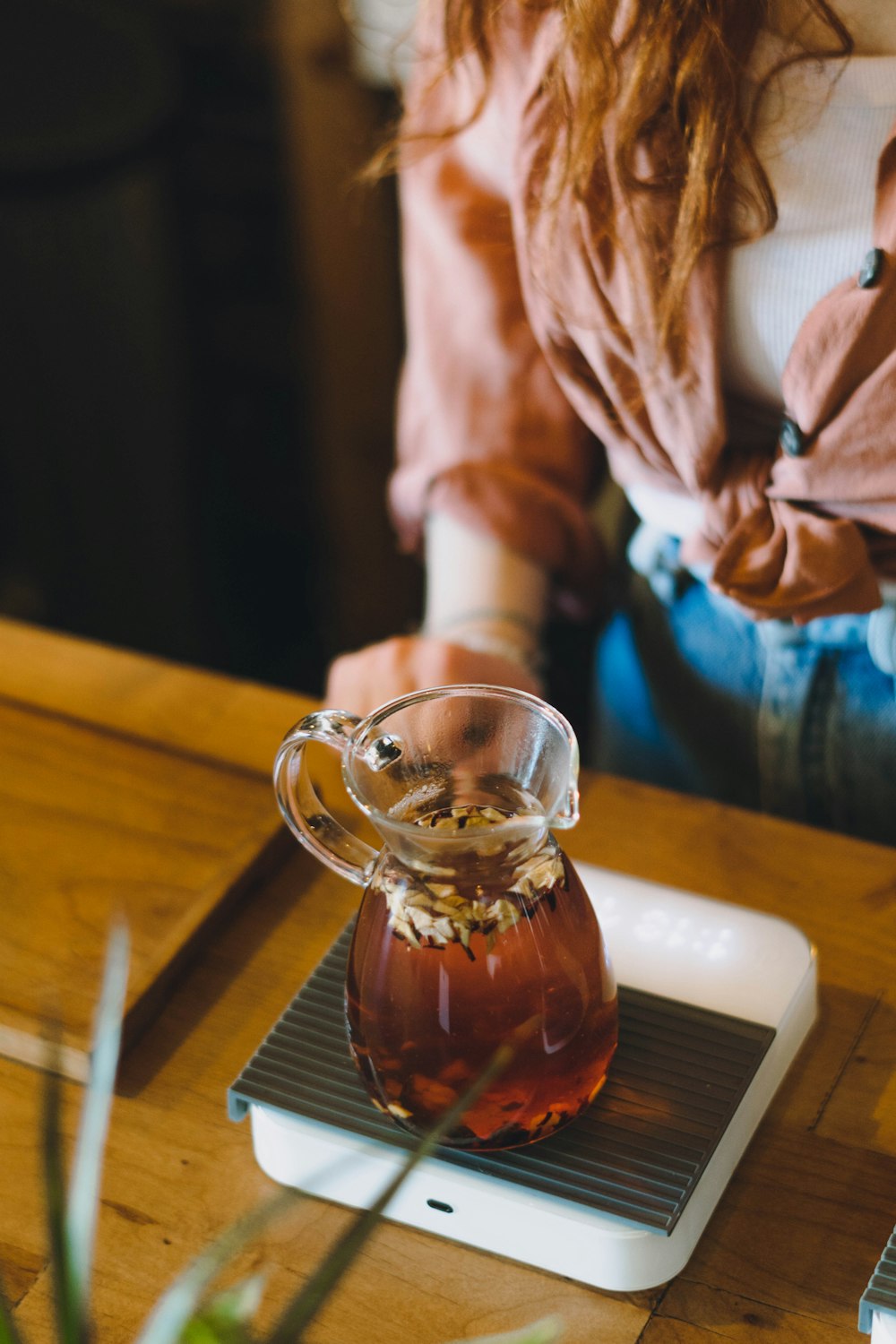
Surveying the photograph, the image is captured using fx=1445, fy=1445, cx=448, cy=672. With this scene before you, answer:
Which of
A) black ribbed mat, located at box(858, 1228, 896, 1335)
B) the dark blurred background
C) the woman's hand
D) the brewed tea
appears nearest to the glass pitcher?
the brewed tea

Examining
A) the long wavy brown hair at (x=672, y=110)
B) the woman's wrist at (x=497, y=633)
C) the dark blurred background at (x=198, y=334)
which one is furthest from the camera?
the dark blurred background at (x=198, y=334)

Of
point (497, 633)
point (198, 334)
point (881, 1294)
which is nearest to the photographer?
point (881, 1294)

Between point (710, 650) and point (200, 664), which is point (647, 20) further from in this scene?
point (200, 664)

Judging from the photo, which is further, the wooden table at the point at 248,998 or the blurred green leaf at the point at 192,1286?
the wooden table at the point at 248,998

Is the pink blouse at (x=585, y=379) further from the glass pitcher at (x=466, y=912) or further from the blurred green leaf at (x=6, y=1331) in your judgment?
the blurred green leaf at (x=6, y=1331)

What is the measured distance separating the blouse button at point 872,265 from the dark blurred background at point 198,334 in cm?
93

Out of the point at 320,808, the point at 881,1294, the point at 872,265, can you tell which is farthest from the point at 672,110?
the point at 881,1294

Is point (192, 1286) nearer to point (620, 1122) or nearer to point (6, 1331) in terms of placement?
point (6, 1331)

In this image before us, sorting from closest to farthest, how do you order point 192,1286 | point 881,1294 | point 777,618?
1. point 192,1286
2. point 881,1294
3. point 777,618

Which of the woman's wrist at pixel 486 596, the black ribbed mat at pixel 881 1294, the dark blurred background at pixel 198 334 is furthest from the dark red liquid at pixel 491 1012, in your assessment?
the dark blurred background at pixel 198 334

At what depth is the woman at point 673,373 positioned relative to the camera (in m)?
0.70

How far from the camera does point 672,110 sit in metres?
0.70

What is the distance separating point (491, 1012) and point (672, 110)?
0.44m

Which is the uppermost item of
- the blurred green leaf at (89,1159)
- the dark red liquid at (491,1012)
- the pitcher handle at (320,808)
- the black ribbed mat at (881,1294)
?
the blurred green leaf at (89,1159)
